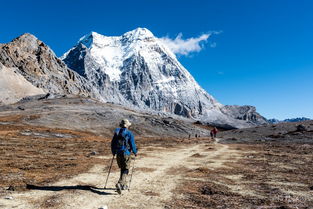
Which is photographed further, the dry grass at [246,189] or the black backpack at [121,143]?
the black backpack at [121,143]

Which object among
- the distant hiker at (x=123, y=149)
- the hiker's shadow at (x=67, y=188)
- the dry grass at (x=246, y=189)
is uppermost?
the distant hiker at (x=123, y=149)

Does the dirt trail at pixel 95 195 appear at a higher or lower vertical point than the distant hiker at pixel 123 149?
lower

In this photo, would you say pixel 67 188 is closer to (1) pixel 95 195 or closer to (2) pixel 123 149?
(1) pixel 95 195

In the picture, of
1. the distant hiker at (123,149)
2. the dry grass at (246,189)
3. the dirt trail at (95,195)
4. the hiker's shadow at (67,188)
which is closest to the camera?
the dirt trail at (95,195)

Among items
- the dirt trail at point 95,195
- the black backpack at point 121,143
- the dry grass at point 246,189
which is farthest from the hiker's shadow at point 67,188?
the dry grass at point 246,189

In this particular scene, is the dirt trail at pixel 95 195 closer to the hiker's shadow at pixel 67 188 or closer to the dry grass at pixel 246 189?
the hiker's shadow at pixel 67 188

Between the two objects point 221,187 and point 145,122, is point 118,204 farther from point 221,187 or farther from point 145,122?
point 145,122

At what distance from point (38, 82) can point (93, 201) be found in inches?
7550

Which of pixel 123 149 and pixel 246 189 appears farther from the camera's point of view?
pixel 246 189

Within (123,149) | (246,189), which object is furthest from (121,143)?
(246,189)

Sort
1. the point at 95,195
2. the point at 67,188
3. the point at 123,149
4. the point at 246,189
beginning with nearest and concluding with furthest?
the point at 95,195, the point at 67,188, the point at 123,149, the point at 246,189

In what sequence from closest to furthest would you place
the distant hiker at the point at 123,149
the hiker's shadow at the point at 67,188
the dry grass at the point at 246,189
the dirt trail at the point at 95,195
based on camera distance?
the dirt trail at the point at 95,195, the dry grass at the point at 246,189, the hiker's shadow at the point at 67,188, the distant hiker at the point at 123,149

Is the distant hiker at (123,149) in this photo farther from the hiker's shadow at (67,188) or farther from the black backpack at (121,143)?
the hiker's shadow at (67,188)

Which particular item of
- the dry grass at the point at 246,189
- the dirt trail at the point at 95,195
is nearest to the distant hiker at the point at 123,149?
the dirt trail at the point at 95,195
